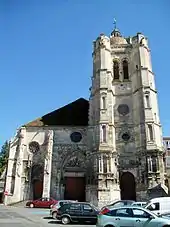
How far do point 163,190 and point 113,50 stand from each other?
1859 centimetres

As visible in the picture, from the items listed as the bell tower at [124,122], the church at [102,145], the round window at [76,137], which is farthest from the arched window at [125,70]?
the round window at [76,137]

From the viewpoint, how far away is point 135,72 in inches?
1156

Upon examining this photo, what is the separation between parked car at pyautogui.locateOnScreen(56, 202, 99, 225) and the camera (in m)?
12.8

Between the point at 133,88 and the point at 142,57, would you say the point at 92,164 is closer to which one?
the point at 133,88

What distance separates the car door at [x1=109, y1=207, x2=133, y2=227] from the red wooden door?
18.4 metres

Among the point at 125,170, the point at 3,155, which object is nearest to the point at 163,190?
the point at 125,170

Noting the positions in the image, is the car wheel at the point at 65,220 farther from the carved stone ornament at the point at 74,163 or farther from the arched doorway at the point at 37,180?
the arched doorway at the point at 37,180

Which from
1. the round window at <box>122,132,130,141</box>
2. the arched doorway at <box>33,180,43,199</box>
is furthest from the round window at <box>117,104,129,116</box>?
the arched doorway at <box>33,180,43,199</box>

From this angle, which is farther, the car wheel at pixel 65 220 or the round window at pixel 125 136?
the round window at pixel 125 136

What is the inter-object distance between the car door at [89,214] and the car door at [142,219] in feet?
16.1

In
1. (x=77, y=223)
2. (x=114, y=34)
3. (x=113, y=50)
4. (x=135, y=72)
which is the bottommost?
(x=77, y=223)

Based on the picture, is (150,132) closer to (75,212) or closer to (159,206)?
(159,206)

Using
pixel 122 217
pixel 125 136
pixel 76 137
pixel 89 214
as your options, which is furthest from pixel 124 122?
pixel 122 217

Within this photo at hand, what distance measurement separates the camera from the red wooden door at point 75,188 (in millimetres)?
26344
